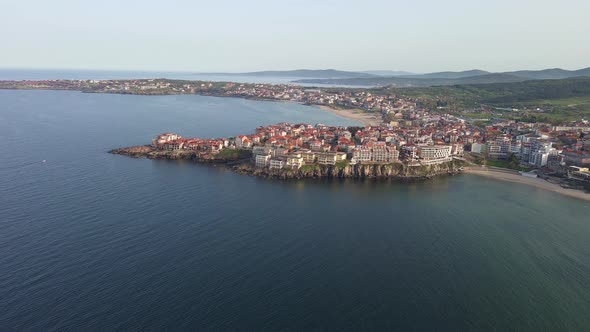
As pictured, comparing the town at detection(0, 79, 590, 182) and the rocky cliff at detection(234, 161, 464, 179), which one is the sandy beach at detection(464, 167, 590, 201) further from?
the rocky cliff at detection(234, 161, 464, 179)

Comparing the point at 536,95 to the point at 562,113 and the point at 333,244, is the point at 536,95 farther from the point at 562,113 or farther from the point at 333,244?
the point at 333,244

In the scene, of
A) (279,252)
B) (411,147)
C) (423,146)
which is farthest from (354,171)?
(279,252)

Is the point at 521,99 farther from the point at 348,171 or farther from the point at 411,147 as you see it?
the point at 348,171

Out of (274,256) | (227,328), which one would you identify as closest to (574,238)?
(274,256)

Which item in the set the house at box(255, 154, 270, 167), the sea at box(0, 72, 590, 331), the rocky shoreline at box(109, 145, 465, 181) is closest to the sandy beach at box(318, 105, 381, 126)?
the rocky shoreline at box(109, 145, 465, 181)

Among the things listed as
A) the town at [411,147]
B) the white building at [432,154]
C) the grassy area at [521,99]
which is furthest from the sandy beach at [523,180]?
the grassy area at [521,99]

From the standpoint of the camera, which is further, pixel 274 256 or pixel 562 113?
pixel 562 113
